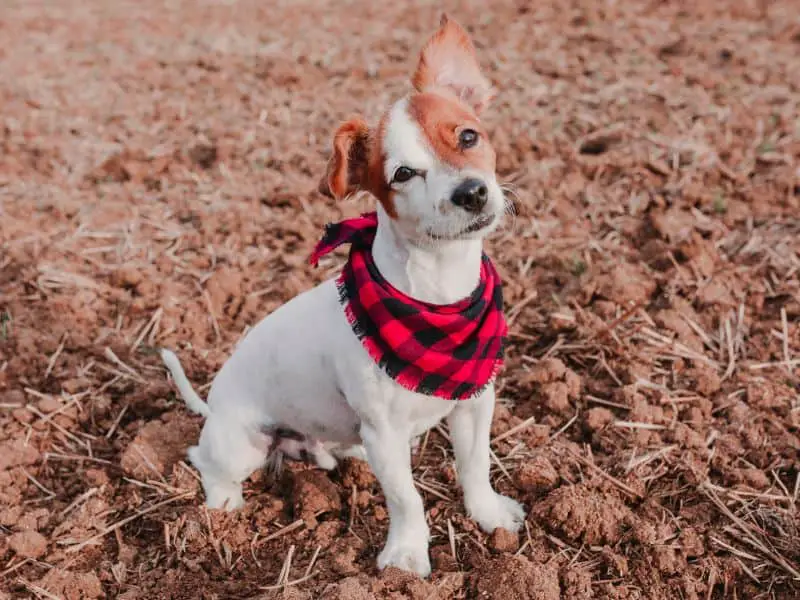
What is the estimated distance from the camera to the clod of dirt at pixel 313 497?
371cm

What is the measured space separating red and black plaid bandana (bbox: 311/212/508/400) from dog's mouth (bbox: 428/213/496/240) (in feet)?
1.13

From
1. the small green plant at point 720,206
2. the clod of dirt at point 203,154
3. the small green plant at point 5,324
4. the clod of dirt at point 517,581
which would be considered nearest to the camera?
the clod of dirt at point 517,581

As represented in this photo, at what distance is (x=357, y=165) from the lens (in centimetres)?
316

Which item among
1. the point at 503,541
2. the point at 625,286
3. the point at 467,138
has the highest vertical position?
the point at 467,138

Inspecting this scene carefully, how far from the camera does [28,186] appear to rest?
6.57 m

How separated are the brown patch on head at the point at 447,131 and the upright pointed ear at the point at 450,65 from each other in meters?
0.19

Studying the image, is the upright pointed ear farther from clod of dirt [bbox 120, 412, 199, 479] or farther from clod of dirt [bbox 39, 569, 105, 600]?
clod of dirt [bbox 39, 569, 105, 600]

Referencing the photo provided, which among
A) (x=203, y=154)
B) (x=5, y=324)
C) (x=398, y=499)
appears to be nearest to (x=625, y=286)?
(x=398, y=499)

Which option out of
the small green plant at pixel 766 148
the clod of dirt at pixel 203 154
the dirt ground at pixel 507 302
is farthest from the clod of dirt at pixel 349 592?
the small green plant at pixel 766 148

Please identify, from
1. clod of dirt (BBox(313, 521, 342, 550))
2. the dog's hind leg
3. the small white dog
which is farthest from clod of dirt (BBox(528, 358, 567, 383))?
the dog's hind leg

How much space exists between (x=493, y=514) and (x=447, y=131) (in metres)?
1.72

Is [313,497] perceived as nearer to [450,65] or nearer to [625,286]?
[450,65]

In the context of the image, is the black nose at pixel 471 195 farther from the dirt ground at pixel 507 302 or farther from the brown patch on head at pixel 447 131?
the dirt ground at pixel 507 302

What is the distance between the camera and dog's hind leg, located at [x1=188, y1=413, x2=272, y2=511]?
12.0 feet
